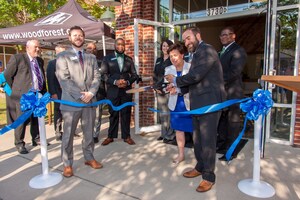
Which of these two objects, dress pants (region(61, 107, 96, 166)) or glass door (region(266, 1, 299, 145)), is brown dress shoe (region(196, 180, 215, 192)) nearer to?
dress pants (region(61, 107, 96, 166))

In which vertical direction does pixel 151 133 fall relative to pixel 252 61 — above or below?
below

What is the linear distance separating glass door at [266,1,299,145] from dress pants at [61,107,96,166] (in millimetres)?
3238

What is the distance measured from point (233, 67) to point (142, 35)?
2.69 metres

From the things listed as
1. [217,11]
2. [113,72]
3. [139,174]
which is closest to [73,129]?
[139,174]

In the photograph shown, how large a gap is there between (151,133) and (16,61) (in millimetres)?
3076

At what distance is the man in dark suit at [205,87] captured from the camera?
3.03 metres

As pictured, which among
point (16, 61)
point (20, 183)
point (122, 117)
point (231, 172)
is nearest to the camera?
point (20, 183)

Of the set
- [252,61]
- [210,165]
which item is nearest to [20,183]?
[210,165]

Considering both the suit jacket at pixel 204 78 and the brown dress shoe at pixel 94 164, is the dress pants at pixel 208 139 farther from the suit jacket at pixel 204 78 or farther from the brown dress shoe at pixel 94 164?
the brown dress shoe at pixel 94 164

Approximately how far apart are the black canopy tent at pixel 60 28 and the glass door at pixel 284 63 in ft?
11.2

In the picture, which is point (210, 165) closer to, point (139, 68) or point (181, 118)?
point (181, 118)

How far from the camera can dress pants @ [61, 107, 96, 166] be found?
3.56 meters

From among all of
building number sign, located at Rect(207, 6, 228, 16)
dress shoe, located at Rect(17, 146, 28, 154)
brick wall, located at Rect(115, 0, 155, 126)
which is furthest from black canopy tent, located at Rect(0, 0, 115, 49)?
dress shoe, located at Rect(17, 146, 28, 154)

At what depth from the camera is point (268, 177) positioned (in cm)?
356
